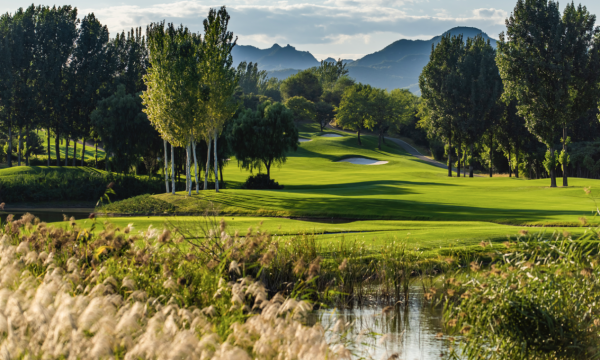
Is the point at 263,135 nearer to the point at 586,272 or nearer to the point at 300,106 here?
the point at 586,272

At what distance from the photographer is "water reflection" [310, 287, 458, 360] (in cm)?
933

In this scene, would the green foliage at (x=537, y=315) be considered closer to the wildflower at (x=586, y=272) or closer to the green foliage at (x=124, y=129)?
the wildflower at (x=586, y=272)

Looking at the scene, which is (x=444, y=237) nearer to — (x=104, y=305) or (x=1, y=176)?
(x=104, y=305)

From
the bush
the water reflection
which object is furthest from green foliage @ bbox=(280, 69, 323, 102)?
the water reflection

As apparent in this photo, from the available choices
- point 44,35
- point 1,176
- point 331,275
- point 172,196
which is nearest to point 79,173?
point 1,176

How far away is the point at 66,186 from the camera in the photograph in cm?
4481

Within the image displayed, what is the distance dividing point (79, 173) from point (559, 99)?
44.2m

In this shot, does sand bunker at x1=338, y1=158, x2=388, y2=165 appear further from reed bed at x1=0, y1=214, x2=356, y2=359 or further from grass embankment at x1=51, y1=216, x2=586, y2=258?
reed bed at x1=0, y1=214, x2=356, y2=359

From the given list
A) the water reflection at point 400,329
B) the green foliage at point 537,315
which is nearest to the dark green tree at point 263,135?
the water reflection at point 400,329

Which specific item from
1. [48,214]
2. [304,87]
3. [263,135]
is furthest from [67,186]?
[304,87]

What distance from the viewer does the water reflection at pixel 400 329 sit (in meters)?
9.33

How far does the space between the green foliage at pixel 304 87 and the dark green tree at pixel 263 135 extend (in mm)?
93271

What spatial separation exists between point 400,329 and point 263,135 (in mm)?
39748

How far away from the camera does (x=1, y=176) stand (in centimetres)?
4578
